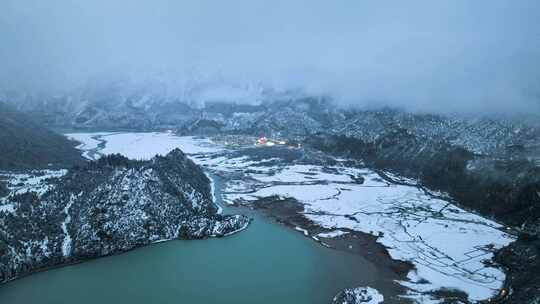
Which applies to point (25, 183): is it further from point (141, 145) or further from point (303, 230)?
point (141, 145)

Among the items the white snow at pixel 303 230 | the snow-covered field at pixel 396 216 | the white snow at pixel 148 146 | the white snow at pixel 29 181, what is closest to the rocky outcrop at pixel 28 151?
the white snow at pixel 29 181

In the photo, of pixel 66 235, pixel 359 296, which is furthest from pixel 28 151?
pixel 359 296

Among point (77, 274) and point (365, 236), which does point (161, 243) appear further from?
point (365, 236)

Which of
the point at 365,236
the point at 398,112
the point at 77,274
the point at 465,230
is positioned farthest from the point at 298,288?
the point at 398,112

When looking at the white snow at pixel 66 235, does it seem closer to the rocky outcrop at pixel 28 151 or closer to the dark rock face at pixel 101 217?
the dark rock face at pixel 101 217

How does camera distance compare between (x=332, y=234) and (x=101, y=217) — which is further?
(x=332, y=234)

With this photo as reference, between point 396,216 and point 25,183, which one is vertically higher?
point 25,183

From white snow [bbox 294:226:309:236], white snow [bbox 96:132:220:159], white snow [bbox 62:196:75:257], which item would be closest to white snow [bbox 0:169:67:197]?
white snow [bbox 62:196:75:257]

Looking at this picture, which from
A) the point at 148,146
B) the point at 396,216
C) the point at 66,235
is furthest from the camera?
the point at 148,146
